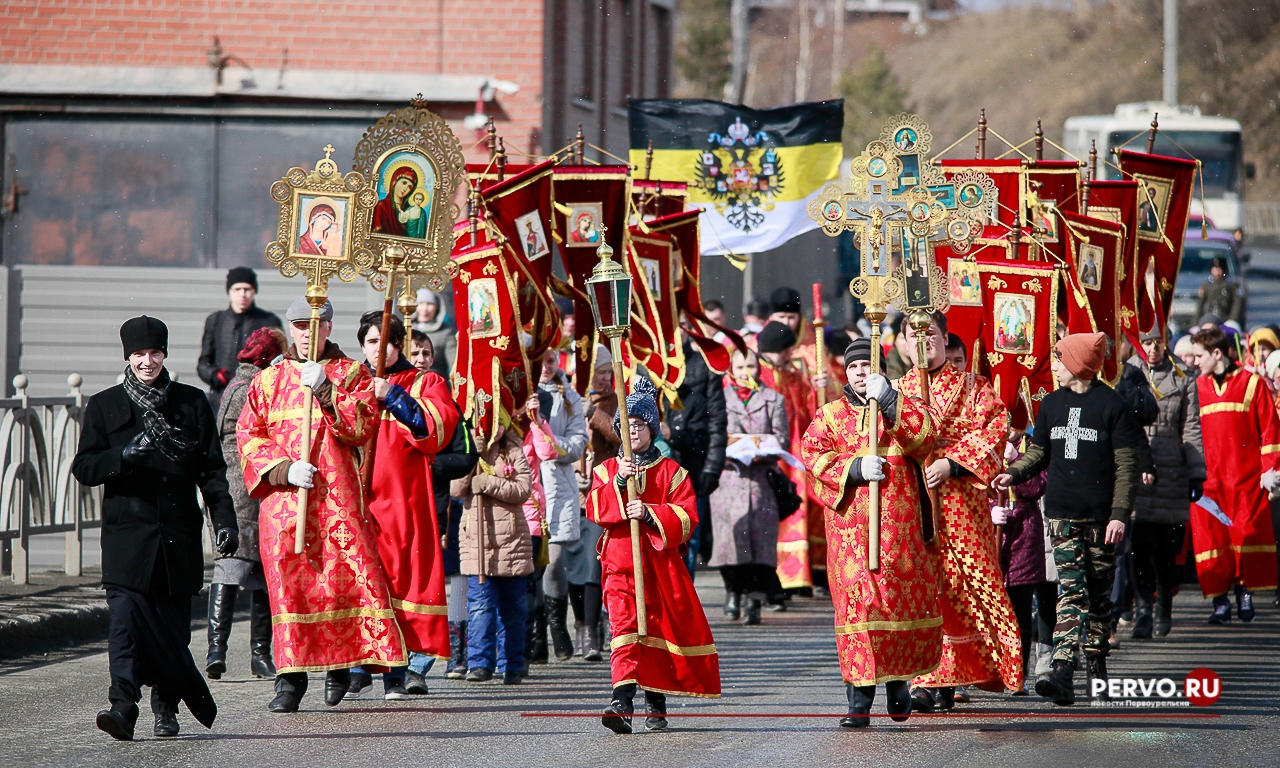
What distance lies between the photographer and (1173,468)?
12500 mm

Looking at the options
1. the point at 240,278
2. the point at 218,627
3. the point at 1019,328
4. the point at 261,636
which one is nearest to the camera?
the point at 218,627

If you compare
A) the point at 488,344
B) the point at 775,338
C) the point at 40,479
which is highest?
the point at 775,338

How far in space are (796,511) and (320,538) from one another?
5542 mm

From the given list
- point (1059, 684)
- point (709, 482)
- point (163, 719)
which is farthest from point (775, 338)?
point (163, 719)

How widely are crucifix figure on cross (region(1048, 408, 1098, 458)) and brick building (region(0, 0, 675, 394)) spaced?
38.7 feet

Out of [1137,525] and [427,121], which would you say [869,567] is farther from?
[1137,525]

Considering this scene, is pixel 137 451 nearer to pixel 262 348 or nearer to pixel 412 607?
pixel 262 348

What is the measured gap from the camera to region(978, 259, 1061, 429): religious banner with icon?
35.0 feet

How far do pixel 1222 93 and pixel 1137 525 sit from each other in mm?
53052

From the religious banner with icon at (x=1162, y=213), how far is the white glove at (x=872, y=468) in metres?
4.87

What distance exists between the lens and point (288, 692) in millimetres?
8570

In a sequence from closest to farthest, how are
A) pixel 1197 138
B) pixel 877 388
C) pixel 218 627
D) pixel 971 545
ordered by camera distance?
pixel 877 388, pixel 971 545, pixel 218 627, pixel 1197 138

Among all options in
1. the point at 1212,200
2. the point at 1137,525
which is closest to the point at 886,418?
the point at 1137,525

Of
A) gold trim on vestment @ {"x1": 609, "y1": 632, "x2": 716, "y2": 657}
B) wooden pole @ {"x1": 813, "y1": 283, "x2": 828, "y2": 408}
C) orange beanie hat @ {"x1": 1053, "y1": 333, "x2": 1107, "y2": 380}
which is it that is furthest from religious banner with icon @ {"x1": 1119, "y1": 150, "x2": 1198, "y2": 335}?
gold trim on vestment @ {"x1": 609, "y1": 632, "x2": 716, "y2": 657}
